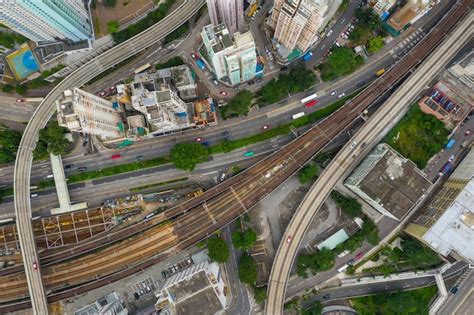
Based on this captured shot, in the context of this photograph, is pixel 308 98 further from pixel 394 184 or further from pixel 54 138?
pixel 54 138

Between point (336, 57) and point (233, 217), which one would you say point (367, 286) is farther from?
point (336, 57)

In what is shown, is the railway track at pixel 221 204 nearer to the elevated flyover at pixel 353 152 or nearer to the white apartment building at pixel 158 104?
the elevated flyover at pixel 353 152

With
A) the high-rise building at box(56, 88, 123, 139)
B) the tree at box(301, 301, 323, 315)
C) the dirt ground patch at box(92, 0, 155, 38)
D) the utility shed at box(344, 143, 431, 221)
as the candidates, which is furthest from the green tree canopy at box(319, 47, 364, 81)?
the tree at box(301, 301, 323, 315)

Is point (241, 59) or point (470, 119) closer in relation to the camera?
point (241, 59)

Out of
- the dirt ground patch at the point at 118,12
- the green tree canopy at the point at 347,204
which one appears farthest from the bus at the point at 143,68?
the green tree canopy at the point at 347,204

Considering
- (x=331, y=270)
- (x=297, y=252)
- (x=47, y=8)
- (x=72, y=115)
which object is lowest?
(x=331, y=270)

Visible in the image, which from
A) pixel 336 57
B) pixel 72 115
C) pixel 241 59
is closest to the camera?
pixel 72 115

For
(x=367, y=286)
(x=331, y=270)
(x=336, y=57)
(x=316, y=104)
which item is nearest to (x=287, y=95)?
(x=316, y=104)
